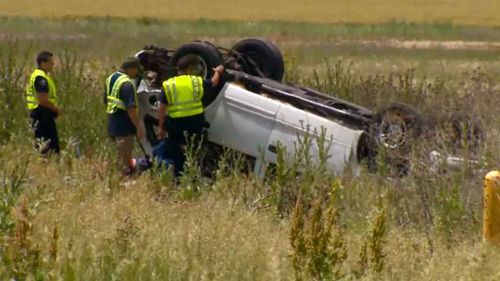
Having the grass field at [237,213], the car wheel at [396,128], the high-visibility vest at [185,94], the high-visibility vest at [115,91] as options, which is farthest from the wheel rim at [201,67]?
the car wheel at [396,128]

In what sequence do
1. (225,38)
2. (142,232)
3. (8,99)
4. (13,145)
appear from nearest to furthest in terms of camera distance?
1. (142,232)
2. (13,145)
3. (8,99)
4. (225,38)

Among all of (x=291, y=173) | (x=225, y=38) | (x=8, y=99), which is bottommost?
(x=225, y=38)

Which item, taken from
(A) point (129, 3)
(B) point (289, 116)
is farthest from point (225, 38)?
(B) point (289, 116)

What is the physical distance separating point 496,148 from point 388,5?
6267cm

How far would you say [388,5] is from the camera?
2746 inches

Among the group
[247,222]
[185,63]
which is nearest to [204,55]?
[185,63]

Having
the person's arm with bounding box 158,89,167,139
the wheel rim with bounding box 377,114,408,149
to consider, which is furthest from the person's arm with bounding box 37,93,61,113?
the wheel rim with bounding box 377,114,408,149

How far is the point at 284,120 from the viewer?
1004 centimetres

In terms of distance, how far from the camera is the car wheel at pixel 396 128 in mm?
9086

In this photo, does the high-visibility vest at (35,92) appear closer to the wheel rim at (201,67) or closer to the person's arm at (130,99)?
the person's arm at (130,99)

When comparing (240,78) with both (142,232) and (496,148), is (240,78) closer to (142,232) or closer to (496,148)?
(496,148)

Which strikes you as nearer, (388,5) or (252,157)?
(252,157)

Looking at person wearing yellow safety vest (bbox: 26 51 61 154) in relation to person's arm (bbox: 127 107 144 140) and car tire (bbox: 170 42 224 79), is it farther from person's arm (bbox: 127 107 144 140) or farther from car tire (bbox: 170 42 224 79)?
car tire (bbox: 170 42 224 79)

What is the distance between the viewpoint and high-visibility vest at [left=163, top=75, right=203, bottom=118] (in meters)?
10.6
